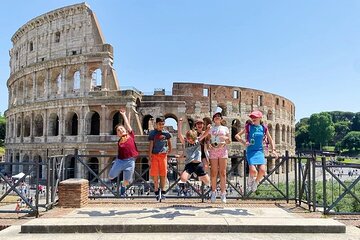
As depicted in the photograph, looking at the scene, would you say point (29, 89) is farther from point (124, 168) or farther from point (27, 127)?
point (124, 168)

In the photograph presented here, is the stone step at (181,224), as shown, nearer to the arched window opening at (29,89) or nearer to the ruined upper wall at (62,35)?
the ruined upper wall at (62,35)

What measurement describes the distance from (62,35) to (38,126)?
10353 millimetres

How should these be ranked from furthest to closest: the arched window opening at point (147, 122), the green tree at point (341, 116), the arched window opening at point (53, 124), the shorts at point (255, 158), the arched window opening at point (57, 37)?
the green tree at point (341, 116) → the arched window opening at point (147, 122) → the arched window opening at point (57, 37) → the arched window opening at point (53, 124) → the shorts at point (255, 158)

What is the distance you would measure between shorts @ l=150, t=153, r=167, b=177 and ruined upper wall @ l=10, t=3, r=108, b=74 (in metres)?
26.8

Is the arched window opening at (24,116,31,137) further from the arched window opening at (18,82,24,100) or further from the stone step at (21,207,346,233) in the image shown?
the stone step at (21,207,346,233)

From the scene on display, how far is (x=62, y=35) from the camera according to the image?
33969 millimetres

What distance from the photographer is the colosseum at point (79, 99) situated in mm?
31109

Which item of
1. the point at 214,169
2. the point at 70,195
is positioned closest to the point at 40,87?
the point at 70,195

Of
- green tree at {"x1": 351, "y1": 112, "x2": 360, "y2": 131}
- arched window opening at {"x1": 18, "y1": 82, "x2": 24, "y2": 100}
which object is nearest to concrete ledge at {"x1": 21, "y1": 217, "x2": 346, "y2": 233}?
arched window opening at {"x1": 18, "y1": 82, "x2": 24, "y2": 100}

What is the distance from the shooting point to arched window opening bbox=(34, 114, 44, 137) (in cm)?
3614

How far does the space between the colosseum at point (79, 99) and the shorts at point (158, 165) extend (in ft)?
72.5

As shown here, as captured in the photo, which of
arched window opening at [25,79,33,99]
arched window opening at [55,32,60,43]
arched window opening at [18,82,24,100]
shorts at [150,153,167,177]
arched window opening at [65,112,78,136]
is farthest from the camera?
arched window opening at [18,82,24,100]

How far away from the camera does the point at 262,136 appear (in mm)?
6430

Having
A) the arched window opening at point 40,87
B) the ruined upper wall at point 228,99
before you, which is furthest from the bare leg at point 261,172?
the arched window opening at point 40,87
